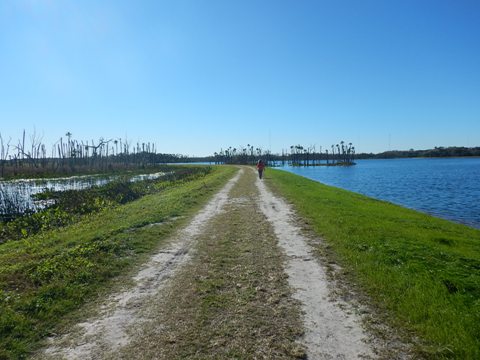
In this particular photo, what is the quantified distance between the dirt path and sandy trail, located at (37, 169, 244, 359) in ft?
0.05

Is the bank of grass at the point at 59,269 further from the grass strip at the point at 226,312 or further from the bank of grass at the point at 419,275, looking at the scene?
the bank of grass at the point at 419,275

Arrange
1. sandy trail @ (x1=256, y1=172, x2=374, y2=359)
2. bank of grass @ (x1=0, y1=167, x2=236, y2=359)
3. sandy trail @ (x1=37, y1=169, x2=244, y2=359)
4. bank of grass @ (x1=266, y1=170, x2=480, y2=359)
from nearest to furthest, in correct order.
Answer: sandy trail @ (x1=256, y1=172, x2=374, y2=359) < sandy trail @ (x1=37, y1=169, x2=244, y2=359) < bank of grass @ (x1=266, y1=170, x2=480, y2=359) < bank of grass @ (x1=0, y1=167, x2=236, y2=359)

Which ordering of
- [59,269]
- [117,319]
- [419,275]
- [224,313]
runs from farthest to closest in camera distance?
1. [59,269]
2. [419,275]
3. [224,313]
4. [117,319]

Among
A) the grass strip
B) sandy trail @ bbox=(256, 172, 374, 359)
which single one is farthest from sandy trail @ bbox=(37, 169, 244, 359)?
sandy trail @ bbox=(256, 172, 374, 359)

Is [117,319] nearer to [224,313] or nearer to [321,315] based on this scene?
[224,313]

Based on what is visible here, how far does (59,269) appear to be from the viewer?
287 inches

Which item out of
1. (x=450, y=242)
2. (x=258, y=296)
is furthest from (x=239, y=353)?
(x=450, y=242)

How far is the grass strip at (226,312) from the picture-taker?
13.8 feet

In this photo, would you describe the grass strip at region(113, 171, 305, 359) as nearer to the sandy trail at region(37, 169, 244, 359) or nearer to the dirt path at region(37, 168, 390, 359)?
the dirt path at region(37, 168, 390, 359)

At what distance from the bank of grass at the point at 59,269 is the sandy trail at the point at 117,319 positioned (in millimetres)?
431

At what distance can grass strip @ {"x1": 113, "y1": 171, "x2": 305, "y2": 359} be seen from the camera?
422 centimetres

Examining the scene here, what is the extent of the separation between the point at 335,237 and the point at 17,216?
1652 centimetres

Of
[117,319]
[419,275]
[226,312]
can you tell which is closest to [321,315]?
[226,312]

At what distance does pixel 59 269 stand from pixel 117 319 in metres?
3.05
